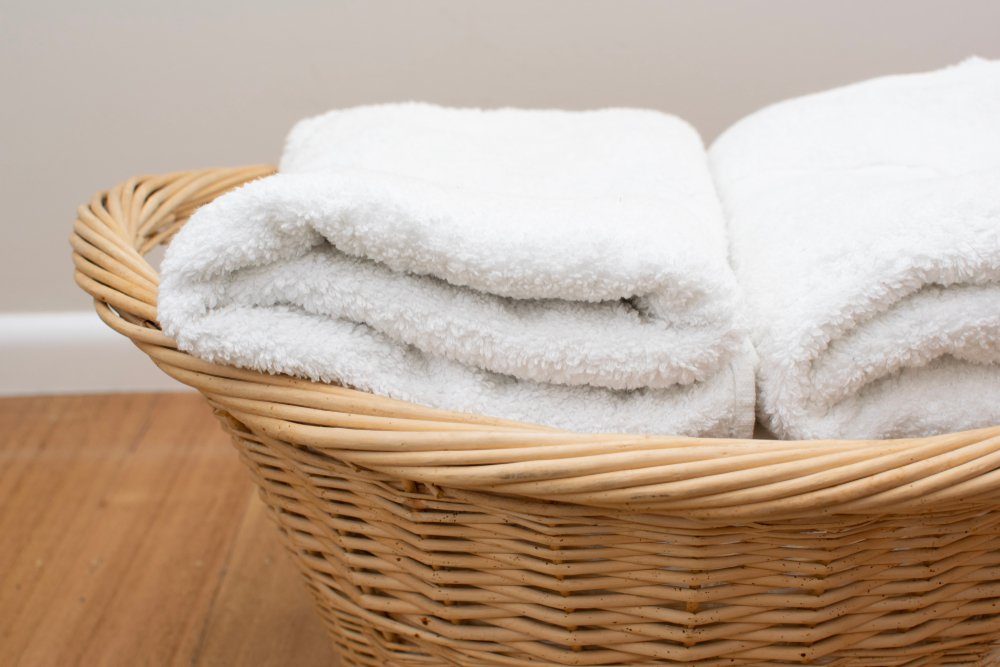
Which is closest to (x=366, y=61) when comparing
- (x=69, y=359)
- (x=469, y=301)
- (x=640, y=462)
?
(x=69, y=359)

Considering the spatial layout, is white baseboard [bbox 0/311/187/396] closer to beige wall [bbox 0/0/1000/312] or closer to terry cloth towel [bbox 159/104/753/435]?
beige wall [bbox 0/0/1000/312]

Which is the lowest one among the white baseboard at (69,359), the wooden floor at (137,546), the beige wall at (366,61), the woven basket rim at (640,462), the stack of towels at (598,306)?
the wooden floor at (137,546)

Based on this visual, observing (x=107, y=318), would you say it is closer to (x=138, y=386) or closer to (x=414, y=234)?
(x=414, y=234)

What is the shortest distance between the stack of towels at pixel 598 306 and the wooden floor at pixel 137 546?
1.37 feet

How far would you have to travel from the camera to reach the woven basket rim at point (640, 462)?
1.34ft

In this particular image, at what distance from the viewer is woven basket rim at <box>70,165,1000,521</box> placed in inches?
16.1

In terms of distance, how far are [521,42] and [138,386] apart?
0.62 metres

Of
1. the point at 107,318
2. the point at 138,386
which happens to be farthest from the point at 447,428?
the point at 138,386

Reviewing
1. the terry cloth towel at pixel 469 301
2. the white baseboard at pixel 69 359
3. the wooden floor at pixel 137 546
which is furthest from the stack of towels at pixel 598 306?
the white baseboard at pixel 69 359

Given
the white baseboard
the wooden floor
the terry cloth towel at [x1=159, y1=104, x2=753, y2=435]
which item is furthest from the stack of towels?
the white baseboard

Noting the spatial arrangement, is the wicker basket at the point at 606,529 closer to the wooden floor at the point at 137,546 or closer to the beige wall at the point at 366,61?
the wooden floor at the point at 137,546

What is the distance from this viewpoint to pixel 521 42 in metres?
1.00

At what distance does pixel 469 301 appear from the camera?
0.48m

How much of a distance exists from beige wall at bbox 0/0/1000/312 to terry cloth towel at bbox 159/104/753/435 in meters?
0.53
